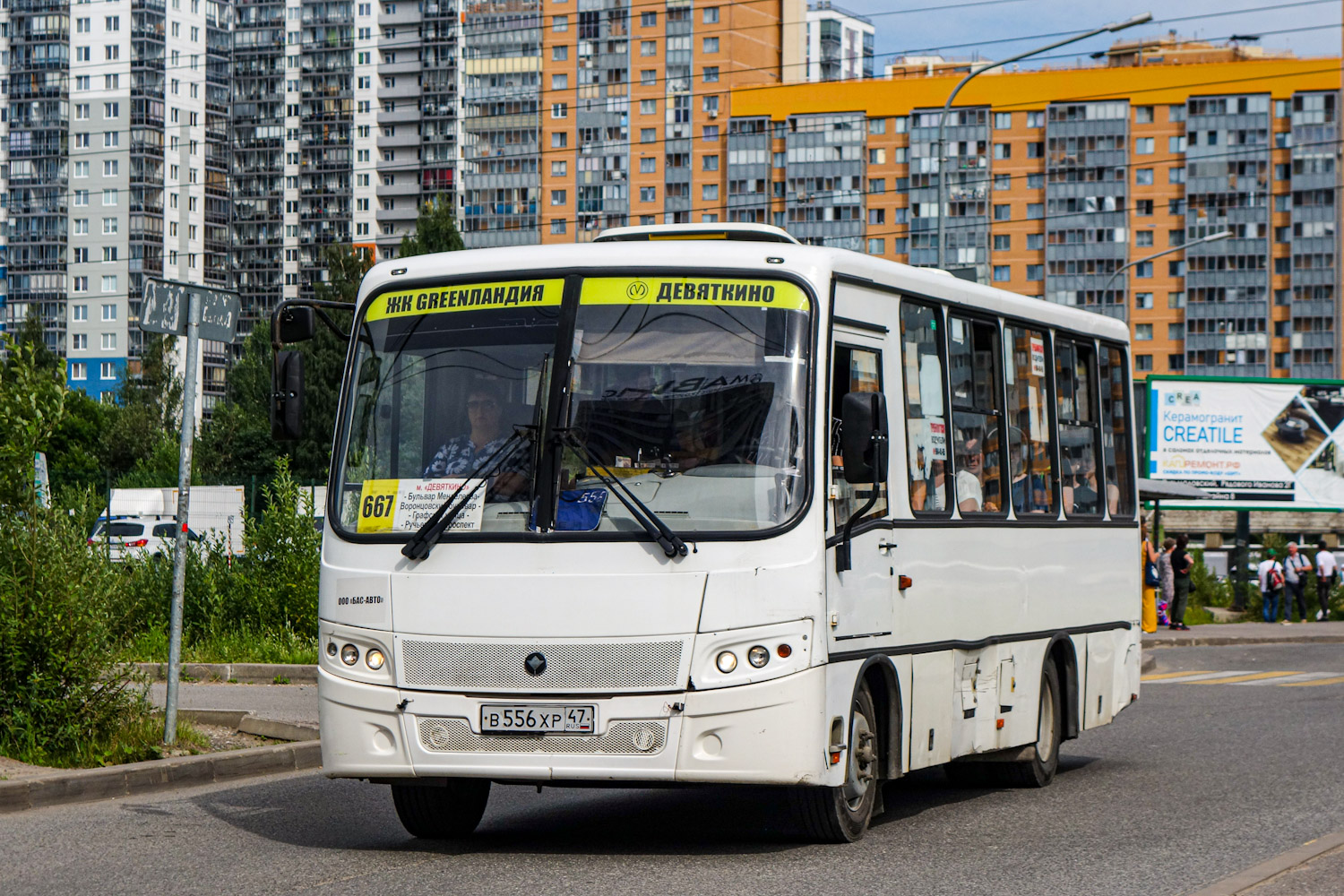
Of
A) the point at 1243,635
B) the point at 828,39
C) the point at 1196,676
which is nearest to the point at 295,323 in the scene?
the point at 1196,676

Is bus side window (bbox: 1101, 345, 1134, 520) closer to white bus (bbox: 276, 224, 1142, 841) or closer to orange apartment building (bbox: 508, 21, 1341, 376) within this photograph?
white bus (bbox: 276, 224, 1142, 841)

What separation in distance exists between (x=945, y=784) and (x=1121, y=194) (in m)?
123

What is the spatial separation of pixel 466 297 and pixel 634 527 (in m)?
1.54

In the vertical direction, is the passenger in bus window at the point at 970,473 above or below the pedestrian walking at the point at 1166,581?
above

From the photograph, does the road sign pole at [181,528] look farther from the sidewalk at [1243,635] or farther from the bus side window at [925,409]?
the sidewalk at [1243,635]

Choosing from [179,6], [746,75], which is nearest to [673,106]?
[746,75]

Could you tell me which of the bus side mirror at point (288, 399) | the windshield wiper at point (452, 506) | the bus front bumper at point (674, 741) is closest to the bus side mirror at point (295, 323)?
the bus side mirror at point (288, 399)

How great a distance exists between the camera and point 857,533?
364 inches

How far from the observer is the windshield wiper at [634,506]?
338 inches

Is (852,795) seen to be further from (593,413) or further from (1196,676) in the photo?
(1196,676)

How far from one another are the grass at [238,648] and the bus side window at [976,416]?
9.77 meters

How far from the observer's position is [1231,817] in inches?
421

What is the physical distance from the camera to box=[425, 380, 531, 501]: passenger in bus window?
8.92 meters

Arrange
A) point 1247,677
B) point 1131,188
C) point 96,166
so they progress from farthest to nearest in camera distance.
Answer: point 96,166
point 1131,188
point 1247,677
